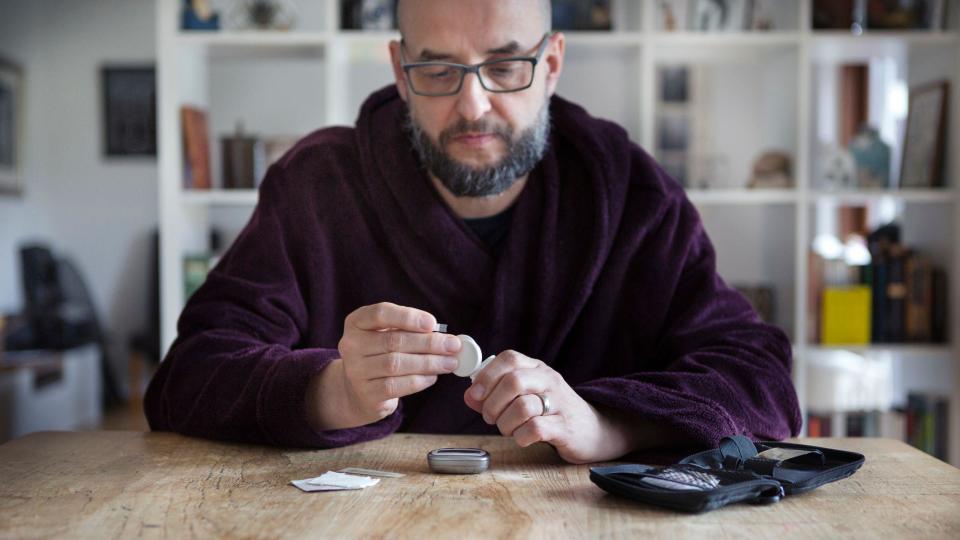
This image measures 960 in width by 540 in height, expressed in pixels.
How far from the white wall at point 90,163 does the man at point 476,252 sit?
5.83m

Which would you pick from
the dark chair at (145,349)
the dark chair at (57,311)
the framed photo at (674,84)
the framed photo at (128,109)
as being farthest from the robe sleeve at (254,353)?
the framed photo at (128,109)

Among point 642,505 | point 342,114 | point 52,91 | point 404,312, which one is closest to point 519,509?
point 642,505

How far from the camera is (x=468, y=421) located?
1674 mm

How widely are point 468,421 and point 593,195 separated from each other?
437 mm

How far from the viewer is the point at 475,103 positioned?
5.16ft

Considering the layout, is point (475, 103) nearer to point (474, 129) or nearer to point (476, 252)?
point (474, 129)

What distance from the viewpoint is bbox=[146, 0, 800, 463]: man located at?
4.89ft

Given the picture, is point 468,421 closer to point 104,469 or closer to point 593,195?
point 593,195

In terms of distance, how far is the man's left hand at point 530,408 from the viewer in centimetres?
120

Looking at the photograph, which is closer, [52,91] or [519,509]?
[519,509]

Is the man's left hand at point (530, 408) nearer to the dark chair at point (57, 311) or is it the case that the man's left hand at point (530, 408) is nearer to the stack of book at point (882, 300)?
the stack of book at point (882, 300)

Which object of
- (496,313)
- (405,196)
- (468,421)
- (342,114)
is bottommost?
(468,421)

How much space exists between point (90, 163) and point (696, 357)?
6.64 m

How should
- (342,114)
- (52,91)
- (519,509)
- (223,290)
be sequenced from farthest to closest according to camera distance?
(52,91) → (342,114) → (223,290) → (519,509)
